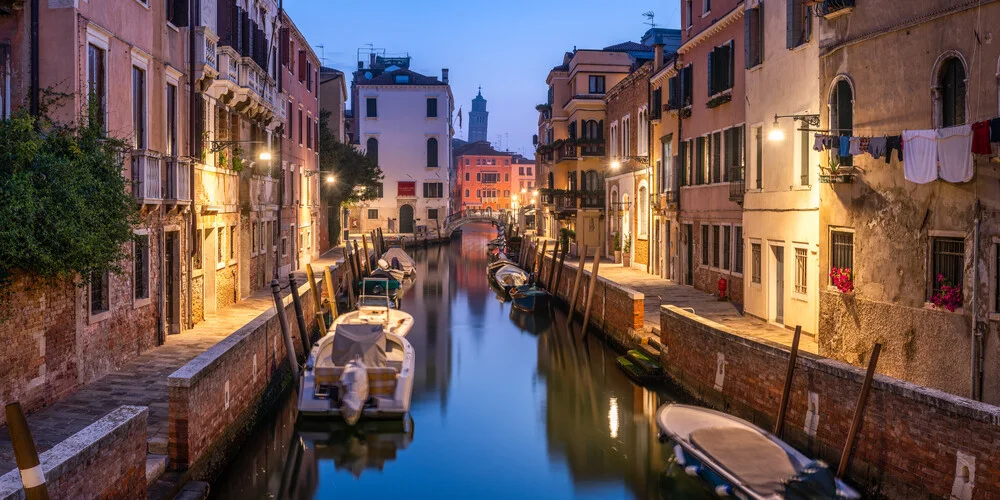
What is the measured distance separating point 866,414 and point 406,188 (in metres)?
50.2

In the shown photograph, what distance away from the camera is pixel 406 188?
189ft

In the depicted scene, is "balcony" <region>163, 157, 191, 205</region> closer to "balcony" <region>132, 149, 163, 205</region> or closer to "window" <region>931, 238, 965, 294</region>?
"balcony" <region>132, 149, 163, 205</region>

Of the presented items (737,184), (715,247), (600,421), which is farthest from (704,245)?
(600,421)

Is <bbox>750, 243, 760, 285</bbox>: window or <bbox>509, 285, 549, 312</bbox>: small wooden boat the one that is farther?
<bbox>509, 285, 549, 312</bbox>: small wooden boat

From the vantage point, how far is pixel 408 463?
449 inches

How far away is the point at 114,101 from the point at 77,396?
12.4 ft

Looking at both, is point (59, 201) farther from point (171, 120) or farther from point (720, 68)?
point (720, 68)

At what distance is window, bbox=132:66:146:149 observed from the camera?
1241 centimetres

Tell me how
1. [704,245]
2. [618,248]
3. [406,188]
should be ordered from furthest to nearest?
[406,188]
[618,248]
[704,245]

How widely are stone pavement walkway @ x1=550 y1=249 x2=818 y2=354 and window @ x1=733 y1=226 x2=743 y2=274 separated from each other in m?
0.71

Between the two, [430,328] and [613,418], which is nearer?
[613,418]

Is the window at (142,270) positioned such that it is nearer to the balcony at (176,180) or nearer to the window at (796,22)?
the balcony at (176,180)

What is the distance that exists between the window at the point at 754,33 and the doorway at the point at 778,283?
10.9 ft

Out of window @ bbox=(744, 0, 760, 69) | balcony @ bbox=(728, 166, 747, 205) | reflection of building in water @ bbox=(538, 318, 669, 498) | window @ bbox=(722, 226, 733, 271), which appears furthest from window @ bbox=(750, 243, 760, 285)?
window @ bbox=(744, 0, 760, 69)
